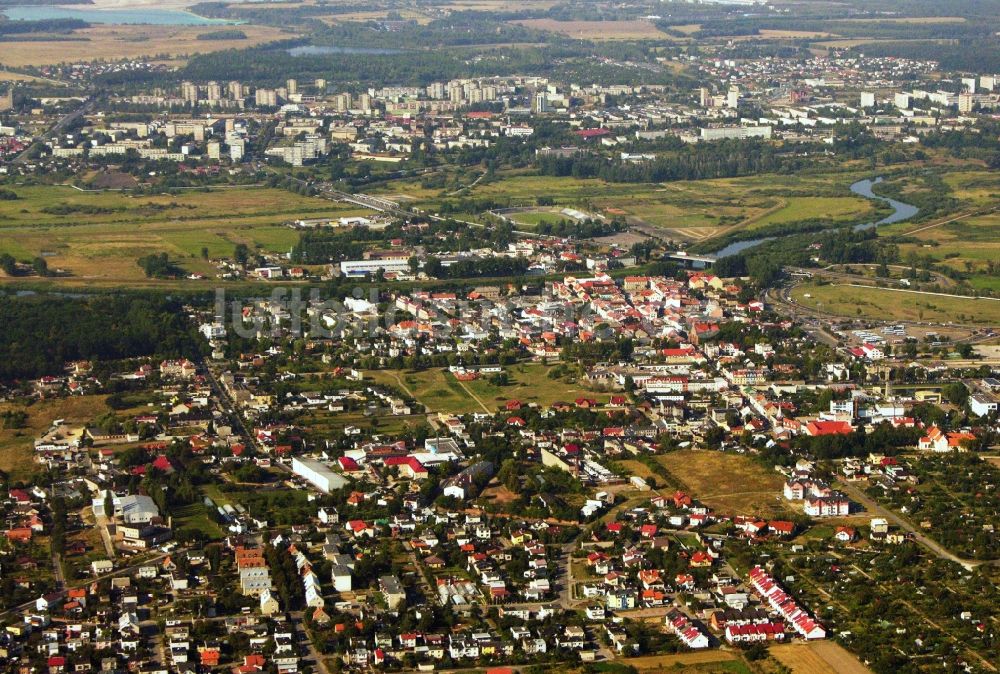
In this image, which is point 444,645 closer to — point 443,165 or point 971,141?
point 443,165

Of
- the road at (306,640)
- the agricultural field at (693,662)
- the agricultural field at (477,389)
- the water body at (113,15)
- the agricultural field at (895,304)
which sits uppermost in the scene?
the road at (306,640)

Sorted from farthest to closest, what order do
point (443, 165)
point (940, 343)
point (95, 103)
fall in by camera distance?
point (95, 103) → point (443, 165) → point (940, 343)

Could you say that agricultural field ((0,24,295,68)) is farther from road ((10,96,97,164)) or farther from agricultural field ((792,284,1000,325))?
agricultural field ((792,284,1000,325))

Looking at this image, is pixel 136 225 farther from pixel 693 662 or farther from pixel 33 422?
pixel 693 662

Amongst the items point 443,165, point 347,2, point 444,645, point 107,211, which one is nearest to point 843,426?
point 444,645

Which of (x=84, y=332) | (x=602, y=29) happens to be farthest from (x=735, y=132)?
(x=602, y=29)

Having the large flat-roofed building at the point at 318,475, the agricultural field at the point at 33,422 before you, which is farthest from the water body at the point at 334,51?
the large flat-roofed building at the point at 318,475

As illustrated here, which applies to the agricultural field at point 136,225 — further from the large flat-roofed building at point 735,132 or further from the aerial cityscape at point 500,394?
the large flat-roofed building at point 735,132
